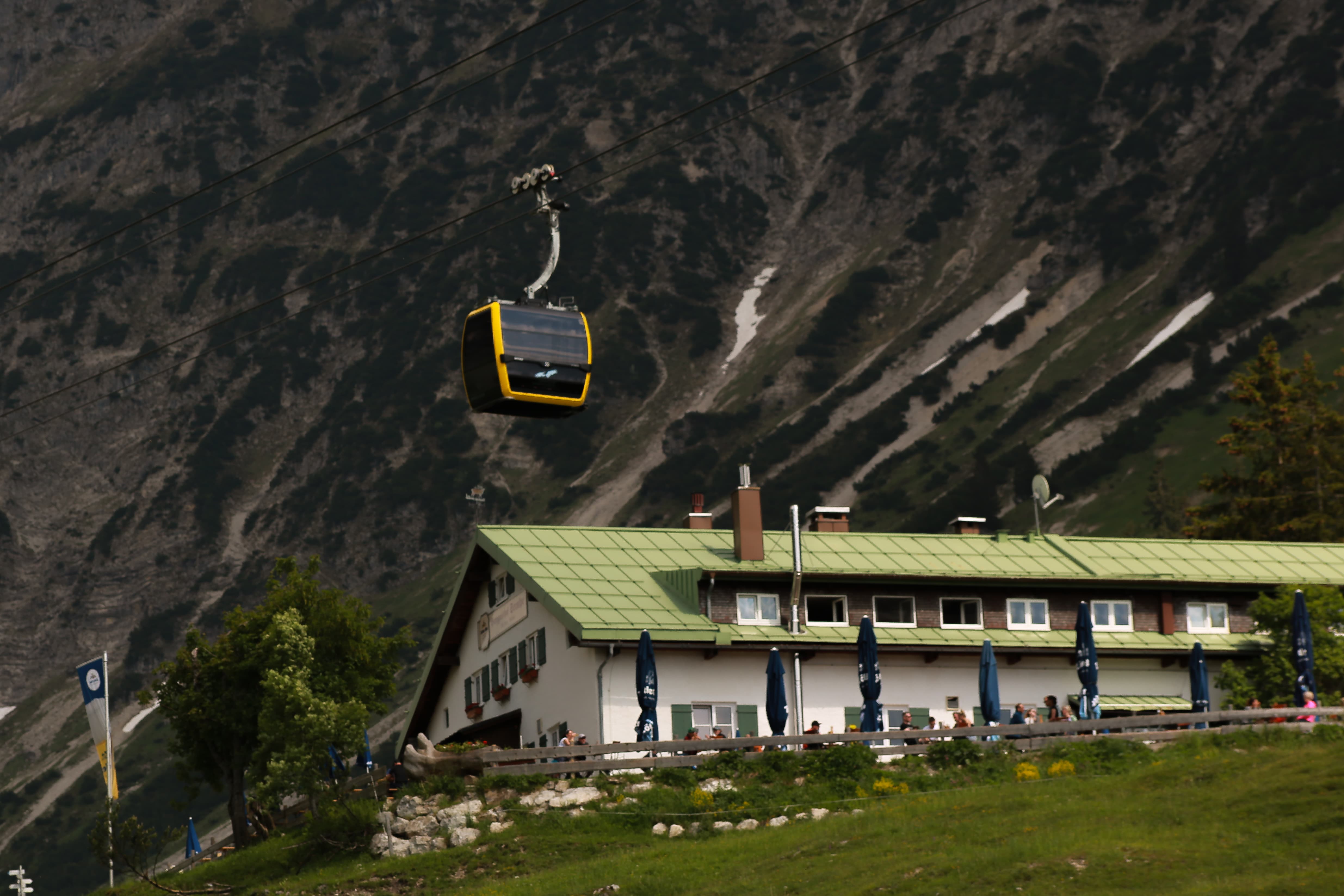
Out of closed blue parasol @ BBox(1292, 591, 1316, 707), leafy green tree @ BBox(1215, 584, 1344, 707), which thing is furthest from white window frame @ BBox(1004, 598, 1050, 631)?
closed blue parasol @ BBox(1292, 591, 1316, 707)

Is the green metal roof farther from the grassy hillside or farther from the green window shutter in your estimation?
the grassy hillside

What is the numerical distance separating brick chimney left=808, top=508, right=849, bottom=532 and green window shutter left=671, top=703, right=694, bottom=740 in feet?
41.9

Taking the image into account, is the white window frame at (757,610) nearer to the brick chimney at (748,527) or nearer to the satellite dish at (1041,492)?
the brick chimney at (748,527)

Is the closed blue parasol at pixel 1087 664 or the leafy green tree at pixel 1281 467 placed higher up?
the leafy green tree at pixel 1281 467

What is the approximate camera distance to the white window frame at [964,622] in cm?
5278

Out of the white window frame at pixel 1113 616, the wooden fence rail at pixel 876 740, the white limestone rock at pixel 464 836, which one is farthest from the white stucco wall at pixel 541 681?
the white window frame at pixel 1113 616

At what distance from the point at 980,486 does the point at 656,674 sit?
483 ft

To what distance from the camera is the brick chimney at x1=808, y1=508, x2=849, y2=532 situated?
59.4 m

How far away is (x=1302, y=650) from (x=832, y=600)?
14359 millimetres

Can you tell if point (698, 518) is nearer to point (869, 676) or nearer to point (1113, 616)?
point (1113, 616)

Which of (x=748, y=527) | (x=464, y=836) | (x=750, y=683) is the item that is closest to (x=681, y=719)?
(x=750, y=683)

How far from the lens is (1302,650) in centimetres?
4347

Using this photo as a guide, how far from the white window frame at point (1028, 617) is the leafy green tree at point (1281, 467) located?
3805cm

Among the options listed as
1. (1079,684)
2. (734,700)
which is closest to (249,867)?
(734,700)
